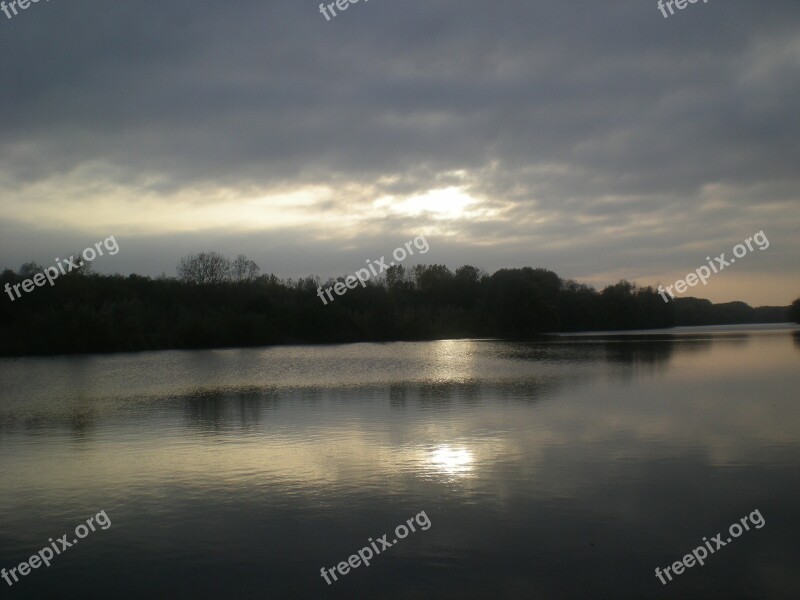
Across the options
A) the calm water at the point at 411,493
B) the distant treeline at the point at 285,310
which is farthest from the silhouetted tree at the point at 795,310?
the calm water at the point at 411,493

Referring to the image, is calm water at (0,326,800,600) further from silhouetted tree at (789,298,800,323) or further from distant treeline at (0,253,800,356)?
silhouetted tree at (789,298,800,323)

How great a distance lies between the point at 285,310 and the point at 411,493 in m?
63.8

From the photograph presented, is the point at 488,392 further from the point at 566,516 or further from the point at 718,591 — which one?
the point at 718,591

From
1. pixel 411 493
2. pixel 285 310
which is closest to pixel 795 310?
pixel 285 310

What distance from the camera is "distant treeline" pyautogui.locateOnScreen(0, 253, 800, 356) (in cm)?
5384

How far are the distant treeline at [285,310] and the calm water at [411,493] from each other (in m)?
36.2

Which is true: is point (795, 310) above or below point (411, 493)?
above

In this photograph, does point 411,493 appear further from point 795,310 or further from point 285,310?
point 795,310

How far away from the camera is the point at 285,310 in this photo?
236ft

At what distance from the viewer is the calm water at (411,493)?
6.78m

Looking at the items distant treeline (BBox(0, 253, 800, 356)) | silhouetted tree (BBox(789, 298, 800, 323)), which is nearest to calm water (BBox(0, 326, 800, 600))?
distant treeline (BBox(0, 253, 800, 356))

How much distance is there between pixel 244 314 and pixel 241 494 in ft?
196

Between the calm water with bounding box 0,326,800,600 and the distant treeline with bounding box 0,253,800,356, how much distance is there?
36208 mm

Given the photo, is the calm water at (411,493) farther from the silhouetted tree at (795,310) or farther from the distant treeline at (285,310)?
the silhouetted tree at (795,310)
